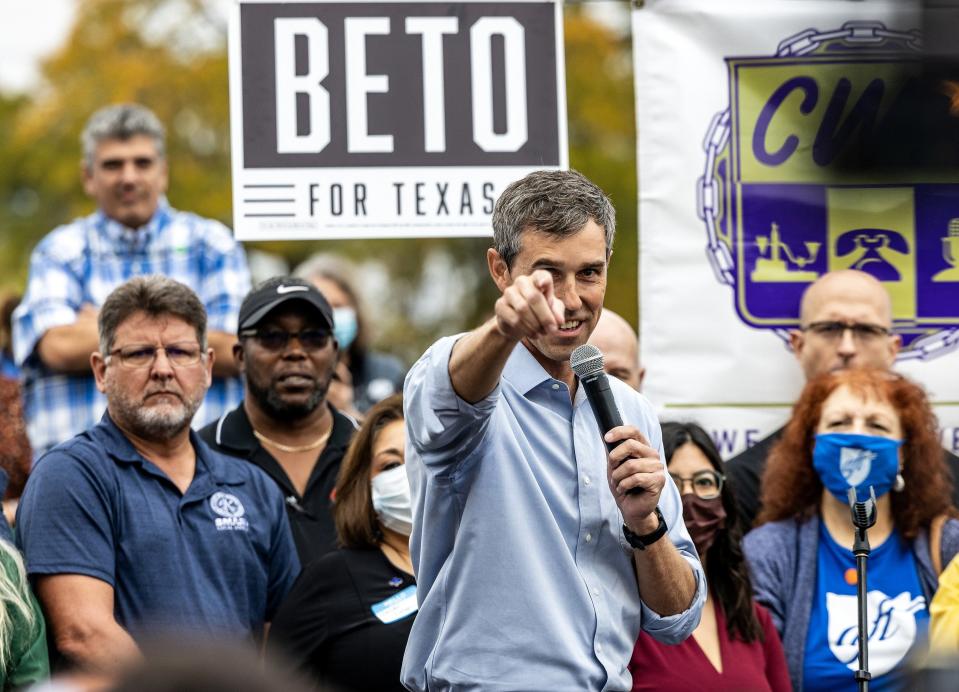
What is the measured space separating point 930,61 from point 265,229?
4174mm

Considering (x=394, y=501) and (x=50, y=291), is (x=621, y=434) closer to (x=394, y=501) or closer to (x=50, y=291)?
(x=394, y=501)

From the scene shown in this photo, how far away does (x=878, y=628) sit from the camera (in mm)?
5934

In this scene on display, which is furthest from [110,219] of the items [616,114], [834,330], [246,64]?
[616,114]

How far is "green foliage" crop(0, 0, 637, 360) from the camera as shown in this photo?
65.6 ft

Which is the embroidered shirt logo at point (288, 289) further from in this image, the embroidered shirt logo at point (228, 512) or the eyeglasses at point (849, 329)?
the eyeglasses at point (849, 329)

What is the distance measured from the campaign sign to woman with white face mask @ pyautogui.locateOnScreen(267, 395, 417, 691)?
3.10ft

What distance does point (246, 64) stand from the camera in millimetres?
6578

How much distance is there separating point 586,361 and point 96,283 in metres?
4.17

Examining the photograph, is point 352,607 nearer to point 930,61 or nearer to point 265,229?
point 265,229

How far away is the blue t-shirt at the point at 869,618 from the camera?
19.3ft

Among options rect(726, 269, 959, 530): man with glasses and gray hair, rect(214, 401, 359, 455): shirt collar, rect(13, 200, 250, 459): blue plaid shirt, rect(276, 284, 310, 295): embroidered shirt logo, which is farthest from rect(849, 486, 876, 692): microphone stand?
rect(13, 200, 250, 459): blue plaid shirt

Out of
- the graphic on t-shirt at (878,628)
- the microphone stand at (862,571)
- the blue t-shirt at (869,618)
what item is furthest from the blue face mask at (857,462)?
the microphone stand at (862,571)

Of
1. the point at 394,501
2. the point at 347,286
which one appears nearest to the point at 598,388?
the point at 394,501

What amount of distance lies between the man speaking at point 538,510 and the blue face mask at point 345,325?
16.5 feet
